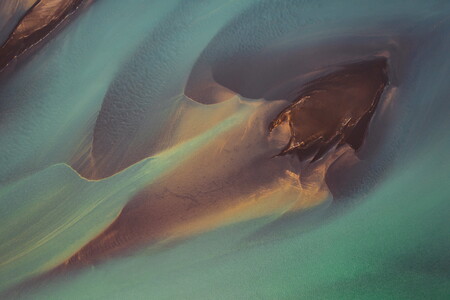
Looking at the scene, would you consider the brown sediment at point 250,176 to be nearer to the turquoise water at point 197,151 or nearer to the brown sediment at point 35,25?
the turquoise water at point 197,151

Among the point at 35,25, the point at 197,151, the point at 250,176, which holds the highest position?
the point at 35,25

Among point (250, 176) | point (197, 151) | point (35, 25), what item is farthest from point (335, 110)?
point (35, 25)

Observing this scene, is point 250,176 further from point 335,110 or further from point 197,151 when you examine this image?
point 335,110

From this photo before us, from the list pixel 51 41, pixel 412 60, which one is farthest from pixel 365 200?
pixel 51 41

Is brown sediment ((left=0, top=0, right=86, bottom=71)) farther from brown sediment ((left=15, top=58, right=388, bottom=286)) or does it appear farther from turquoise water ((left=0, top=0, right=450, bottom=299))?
brown sediment ((left=15, top=58, right=388, bottom=286))

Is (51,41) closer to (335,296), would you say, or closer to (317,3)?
(317,3)

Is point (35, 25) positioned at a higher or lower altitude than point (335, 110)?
higher

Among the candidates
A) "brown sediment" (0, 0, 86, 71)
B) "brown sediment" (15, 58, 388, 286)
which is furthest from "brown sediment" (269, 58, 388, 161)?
"brown sediment" (0, 0, 86, 71)
